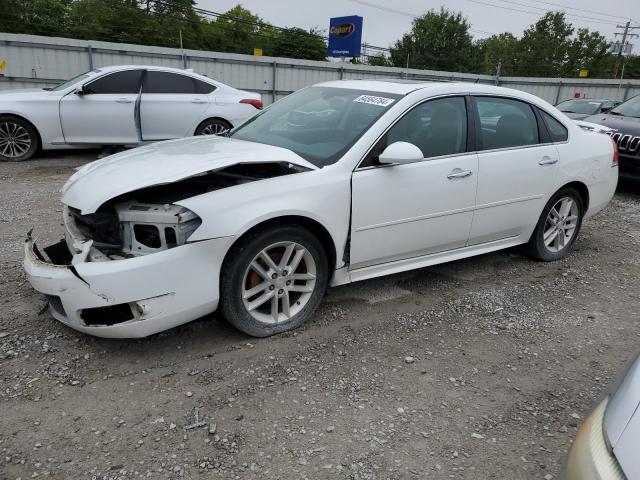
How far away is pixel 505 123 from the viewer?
4328 mm

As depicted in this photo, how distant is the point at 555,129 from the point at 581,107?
10.1 meters

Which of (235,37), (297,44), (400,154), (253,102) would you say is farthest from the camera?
(297,44)

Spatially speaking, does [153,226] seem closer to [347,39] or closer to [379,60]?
[347,39]

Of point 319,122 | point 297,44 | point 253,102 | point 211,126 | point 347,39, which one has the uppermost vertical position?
point 297,44

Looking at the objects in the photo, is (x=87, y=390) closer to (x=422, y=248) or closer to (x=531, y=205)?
(x=422, y=248)

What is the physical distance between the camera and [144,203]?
9.89ft

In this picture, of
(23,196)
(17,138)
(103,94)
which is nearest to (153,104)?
(103,94)

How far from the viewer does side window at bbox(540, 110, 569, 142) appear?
4.61 meters

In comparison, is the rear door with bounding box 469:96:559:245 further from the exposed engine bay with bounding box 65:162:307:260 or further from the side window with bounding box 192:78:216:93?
the side window with bounding box 192:78:216:93

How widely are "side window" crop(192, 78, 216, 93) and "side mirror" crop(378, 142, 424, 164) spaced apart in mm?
6371

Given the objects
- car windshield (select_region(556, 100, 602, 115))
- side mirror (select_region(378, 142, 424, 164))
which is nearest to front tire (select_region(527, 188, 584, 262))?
side mirror (select_region(378, 142, 424, 164))

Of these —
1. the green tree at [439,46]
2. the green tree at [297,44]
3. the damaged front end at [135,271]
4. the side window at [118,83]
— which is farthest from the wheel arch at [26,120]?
the green tree at [439,46]

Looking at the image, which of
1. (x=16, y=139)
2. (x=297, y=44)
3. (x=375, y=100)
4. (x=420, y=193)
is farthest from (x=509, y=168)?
(x=297, y=44)

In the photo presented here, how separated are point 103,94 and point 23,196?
8.82 feet
